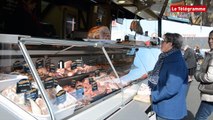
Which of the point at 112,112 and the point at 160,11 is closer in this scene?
the point at 112,112

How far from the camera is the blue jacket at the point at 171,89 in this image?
9.46 feet

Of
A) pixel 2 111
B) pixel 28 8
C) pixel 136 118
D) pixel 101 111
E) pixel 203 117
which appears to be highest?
pixel 28 8

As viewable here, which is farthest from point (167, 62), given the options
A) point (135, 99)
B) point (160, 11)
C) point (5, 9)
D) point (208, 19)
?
point (208, 19)

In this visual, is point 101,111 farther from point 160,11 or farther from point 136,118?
point 160,11

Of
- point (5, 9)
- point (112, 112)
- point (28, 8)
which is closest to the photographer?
point (112, 112)

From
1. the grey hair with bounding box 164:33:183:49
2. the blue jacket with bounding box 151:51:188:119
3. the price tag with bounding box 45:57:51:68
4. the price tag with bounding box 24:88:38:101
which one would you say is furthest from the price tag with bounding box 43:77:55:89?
the grey hair with bounding box 164:33:183:49

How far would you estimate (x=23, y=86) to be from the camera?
178 centimetres

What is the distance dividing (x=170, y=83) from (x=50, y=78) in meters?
1.39

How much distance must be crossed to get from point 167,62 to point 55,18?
418 cm

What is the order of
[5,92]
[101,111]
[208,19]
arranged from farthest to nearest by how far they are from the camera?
[208,19], [101,111], [5,92]

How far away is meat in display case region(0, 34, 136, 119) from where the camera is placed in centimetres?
168

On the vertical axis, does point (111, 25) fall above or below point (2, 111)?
above

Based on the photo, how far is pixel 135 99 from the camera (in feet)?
10.4

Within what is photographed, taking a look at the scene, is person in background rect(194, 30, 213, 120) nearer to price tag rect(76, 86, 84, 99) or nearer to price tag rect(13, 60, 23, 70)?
price tag rect(76, 86, 84, 99)
